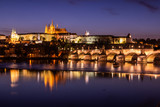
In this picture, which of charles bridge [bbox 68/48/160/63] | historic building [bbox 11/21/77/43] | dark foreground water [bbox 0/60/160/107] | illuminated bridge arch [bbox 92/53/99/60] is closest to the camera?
dark foreground water [bbox 0/60/160/107]

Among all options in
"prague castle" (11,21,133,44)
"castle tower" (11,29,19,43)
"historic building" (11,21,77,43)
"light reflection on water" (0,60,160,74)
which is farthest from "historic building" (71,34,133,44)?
"light reflection on water" (0,60,160,74)

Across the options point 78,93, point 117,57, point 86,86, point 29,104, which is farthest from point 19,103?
point 117,57

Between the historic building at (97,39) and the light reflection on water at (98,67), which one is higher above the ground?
the historic building at (97,39)

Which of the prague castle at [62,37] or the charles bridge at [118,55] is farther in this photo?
the prague castle at [62,37]

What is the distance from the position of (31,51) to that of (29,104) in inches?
3046

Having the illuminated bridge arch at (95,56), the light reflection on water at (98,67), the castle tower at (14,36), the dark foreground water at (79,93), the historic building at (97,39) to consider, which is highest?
the castle tower at (14,36)

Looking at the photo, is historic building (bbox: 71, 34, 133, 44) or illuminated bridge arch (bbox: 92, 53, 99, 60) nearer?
illuminated bridge arch (bbox: 92, 53, 99, 60)

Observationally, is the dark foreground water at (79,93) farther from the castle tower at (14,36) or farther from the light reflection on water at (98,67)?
the castle tower at (14,36)

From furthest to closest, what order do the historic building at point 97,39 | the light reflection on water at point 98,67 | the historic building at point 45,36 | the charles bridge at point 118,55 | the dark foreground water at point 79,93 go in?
the historic building at point 45,36 → the historic building at point 97,39 → the charles bridge at point 118,55 → the light reflection on water at point 98,67 → the dark foreground water at point 79,93

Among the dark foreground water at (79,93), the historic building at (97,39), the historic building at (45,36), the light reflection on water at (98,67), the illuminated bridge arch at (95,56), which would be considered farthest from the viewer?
the historic building at (45,36)

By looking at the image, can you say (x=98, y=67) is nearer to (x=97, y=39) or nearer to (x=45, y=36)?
(x=97, y=39)

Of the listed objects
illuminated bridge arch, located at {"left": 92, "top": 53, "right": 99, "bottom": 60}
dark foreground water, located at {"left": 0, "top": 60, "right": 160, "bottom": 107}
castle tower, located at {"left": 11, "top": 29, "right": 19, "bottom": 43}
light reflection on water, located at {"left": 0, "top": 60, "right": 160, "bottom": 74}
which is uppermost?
castle tower, located at {"left": 11, "top": 29, "right": 19, "bottom": 43}

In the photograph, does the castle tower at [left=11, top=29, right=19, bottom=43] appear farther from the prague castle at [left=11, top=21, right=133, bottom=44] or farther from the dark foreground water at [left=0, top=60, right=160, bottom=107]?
the dark foreground water at [left=0, top=60, right=160, bottom=107]

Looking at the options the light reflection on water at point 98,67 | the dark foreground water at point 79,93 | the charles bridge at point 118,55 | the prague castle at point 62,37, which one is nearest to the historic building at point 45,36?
the prague castle at point 62,37
